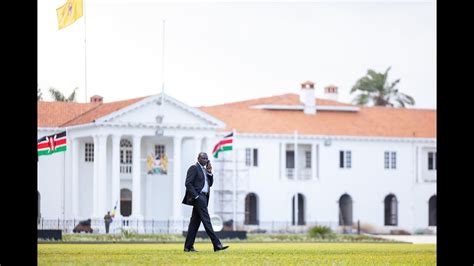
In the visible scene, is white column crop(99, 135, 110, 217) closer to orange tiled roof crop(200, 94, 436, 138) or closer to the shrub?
orange tiled roof crop(200, 94, 436, 138)

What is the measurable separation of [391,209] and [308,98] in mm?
7923

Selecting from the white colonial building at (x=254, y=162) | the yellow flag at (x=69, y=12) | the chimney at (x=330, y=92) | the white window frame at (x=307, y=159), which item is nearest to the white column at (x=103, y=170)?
the white colonial building at (x=254, y=162)

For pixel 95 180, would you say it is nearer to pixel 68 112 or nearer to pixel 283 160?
pixel 68 112

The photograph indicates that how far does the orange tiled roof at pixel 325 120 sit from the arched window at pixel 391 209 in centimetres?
374

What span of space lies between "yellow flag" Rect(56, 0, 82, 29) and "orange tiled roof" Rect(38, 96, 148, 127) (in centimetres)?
2445

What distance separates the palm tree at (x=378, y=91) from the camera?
298 feet

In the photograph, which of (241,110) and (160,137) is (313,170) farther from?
(160,137)

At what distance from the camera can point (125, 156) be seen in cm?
6800

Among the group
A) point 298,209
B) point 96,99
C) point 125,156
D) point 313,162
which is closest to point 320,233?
point 125,156

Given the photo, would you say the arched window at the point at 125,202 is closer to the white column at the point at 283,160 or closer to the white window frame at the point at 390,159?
the white column at the point at 283,160

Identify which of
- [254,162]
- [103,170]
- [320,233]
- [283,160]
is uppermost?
[283,160]
